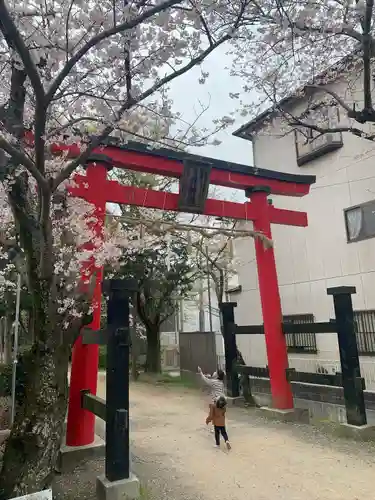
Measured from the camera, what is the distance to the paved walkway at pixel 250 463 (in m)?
4.49

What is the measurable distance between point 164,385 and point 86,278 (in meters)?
9.23

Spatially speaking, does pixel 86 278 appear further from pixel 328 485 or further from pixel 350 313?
pixel 350 313

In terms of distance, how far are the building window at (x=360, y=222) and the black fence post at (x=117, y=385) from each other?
304 inches

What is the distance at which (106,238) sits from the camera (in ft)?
22.2

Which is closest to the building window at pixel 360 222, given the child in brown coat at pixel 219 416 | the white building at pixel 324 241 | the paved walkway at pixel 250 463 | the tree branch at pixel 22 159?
the white building at pixel 324 241

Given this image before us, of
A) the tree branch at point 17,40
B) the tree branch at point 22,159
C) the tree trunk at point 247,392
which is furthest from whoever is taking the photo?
the tree trunk at point 247,392

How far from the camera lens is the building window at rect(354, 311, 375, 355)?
9.74 m

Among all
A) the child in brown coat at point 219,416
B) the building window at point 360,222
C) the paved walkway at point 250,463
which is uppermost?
the building window at point 360,222

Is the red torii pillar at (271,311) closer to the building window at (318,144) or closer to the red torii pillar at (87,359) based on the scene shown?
the building window at (318,144)

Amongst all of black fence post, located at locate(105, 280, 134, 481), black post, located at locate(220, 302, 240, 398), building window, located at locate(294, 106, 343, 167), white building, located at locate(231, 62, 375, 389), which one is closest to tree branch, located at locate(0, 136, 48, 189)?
black fence post, located at locate(105, 280, 134, 481)

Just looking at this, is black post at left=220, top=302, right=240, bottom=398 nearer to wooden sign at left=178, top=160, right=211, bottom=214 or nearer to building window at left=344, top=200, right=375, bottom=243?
wooden sign at left=178, top=160, right=211, bottom=214

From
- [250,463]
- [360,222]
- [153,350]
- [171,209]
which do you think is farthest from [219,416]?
[153,350]

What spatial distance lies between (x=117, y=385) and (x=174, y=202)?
4.28 meters

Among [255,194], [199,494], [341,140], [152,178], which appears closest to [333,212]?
[341,140]
